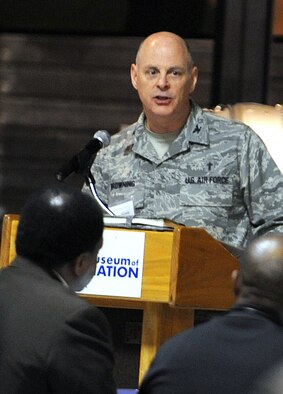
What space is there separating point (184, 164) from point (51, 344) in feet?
6.89

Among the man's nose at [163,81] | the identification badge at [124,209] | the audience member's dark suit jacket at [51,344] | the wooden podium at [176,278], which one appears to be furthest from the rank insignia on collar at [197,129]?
the audience member's dark suit jacket at [51,344]

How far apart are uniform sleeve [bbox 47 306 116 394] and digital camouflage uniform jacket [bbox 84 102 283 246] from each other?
177 cm

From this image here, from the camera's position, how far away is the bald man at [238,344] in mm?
3518

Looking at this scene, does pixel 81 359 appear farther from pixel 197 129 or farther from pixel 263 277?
pixel 197 129

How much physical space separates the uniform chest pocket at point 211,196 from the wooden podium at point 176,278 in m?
0.68

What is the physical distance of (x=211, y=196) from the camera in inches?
219

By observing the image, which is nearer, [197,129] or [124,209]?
[124,209]

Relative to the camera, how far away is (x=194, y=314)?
500cm

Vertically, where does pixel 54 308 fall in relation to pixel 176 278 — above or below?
above

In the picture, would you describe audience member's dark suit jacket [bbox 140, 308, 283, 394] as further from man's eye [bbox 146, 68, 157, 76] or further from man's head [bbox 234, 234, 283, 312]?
man's eye [bbox 146, 68, 157, 76]

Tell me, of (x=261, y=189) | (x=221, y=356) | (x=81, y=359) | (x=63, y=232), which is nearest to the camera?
(x=221, y=356)

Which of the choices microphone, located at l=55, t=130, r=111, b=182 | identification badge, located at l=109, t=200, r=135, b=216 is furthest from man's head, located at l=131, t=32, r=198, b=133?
microphone, located at l=55, t=130, r=111, b=182

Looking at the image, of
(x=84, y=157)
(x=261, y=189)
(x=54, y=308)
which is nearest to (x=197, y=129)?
(x=261, y=189)

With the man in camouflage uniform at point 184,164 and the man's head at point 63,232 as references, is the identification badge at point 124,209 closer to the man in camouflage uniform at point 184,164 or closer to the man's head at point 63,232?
the man in camouflage uniform at point 184,164
